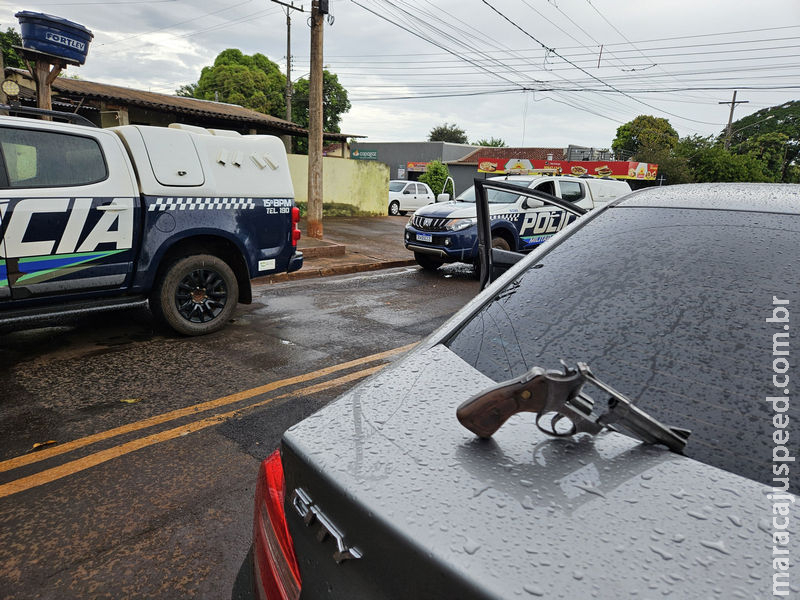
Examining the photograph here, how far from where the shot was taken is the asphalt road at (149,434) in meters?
2.21

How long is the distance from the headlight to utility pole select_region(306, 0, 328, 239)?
3.54 metres

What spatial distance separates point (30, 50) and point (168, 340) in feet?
16.9

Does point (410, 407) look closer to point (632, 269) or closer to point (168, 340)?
point (632, 269)

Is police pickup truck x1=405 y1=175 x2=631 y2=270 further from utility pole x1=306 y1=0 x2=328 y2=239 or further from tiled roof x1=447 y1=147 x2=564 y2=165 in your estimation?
tiled roof x1=447 y1=147 x2=564 y2=165

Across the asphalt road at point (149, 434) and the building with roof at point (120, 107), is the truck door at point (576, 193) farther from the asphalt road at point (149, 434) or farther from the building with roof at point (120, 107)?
the building with roof at point (120, 107)

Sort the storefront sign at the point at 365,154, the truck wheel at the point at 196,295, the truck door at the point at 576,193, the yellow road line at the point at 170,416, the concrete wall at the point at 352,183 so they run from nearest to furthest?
the yellow road line at the point at 170,416, the truck wheel at the point at 196,295, the truck door at the point at 576,193, the concrete wall at the point at 352,183, the storefront sign at the point at 365,154

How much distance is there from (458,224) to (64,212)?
21.2 ft

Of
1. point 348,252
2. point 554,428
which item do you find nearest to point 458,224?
point 348,252

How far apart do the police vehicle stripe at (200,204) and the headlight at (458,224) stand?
471 centimetres

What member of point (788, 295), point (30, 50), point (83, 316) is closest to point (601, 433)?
point (788, 295)

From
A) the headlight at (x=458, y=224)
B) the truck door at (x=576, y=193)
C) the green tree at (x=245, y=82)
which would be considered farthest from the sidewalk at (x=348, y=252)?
the green tree at (x=245, y=82)

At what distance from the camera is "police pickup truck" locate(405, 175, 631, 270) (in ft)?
31.1

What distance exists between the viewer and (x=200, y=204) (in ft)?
16.7

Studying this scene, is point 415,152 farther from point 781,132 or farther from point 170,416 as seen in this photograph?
point 170,416
